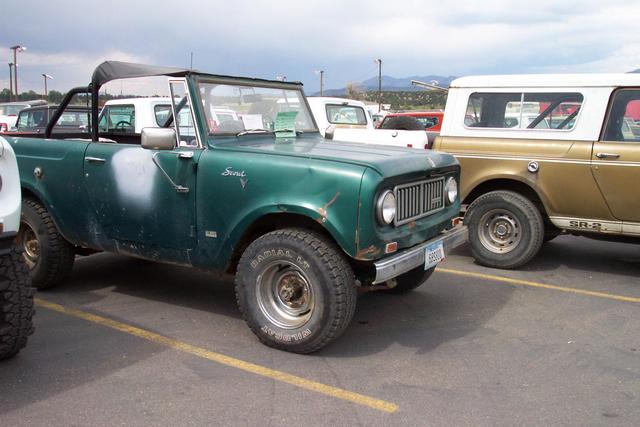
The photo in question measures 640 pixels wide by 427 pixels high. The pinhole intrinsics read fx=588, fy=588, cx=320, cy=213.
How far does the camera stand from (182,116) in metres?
4.68

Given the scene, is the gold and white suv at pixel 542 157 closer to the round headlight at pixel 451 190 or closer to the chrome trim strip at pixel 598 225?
the chrome trim strip at pixel 598 225

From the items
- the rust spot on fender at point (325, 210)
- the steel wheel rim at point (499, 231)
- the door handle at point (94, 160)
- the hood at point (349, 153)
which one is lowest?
the steel wheel rim at point (499, 231)

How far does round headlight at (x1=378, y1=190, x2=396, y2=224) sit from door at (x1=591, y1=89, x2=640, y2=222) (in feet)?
10.0

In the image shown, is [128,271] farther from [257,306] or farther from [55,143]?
[257,306]

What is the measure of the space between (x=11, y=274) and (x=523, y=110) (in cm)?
532

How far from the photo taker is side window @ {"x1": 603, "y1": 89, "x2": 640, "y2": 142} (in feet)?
19.4

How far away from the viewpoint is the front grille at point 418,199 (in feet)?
13.5

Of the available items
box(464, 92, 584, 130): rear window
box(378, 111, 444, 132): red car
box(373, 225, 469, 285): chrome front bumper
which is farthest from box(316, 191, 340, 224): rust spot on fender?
box(378, 111, 444, 132): red car

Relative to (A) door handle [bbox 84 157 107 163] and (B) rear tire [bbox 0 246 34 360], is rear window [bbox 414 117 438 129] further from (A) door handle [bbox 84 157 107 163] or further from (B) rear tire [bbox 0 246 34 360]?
(B) rear tire [bbox 0 246 34 360]

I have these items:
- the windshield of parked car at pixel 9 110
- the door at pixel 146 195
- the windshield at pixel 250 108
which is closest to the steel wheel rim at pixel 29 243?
the door at pixel 146 195

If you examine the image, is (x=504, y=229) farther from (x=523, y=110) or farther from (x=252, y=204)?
(x=252, y=204)

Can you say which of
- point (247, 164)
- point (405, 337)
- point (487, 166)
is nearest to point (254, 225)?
point (247, 164)

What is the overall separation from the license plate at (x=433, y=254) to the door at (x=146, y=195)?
68.1 inches

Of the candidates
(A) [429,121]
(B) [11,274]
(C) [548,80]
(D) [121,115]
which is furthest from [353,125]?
(B) [11,274]
